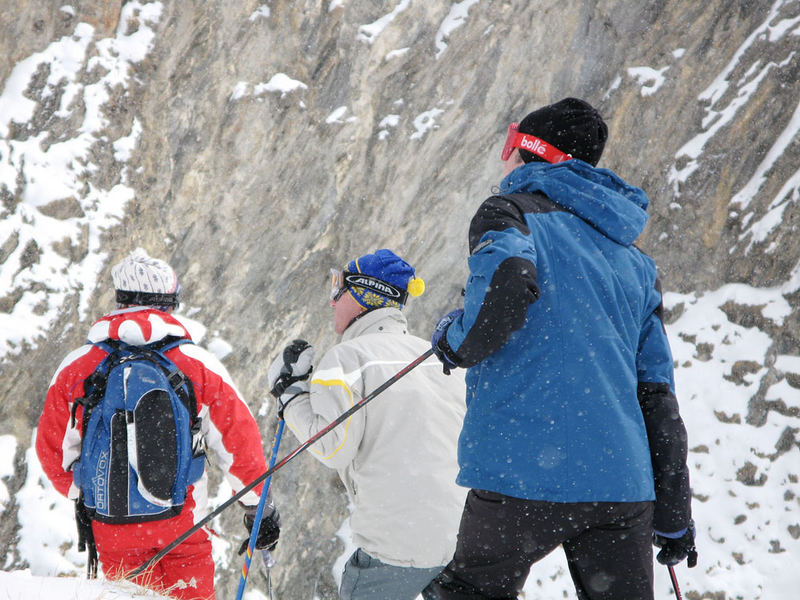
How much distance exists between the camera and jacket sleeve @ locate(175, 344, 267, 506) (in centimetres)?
310

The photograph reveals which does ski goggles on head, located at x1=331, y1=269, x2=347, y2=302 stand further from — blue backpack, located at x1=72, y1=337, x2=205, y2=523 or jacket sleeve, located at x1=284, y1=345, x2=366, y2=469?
blue backpack, located at x1=72, y1=337, x2=205, y2=523

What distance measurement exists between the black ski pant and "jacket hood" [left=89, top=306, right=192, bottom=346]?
1.84 meters

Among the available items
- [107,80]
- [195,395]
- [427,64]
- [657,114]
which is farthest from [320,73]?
[657,114]

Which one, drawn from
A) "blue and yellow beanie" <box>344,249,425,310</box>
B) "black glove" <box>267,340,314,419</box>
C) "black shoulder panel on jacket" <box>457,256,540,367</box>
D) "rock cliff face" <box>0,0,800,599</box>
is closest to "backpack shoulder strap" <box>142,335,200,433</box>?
"black glove" <box>267,340,314,419</box>

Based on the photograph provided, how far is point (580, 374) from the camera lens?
1.81 meters

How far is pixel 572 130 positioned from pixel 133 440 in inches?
91.4

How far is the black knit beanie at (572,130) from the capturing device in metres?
2.19

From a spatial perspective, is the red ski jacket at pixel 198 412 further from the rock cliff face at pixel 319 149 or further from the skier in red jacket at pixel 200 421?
the rock cliff face at pixel 319 149

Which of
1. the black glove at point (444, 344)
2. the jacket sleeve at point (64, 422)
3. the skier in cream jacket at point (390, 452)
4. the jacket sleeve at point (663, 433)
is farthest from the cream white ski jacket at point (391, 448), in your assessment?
the jacket sleeve at point (64, 422)

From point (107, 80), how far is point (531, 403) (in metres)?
5.13

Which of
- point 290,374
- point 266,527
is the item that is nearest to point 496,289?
point 290,374

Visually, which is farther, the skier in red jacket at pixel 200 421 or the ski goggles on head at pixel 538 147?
the skier in red jacket at pixel 200 421

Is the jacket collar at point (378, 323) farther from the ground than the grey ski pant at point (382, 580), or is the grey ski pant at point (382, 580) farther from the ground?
the jacket collar at point (378, 323)

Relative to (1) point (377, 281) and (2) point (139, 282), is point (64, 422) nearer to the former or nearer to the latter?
(2) point (139, 282)
